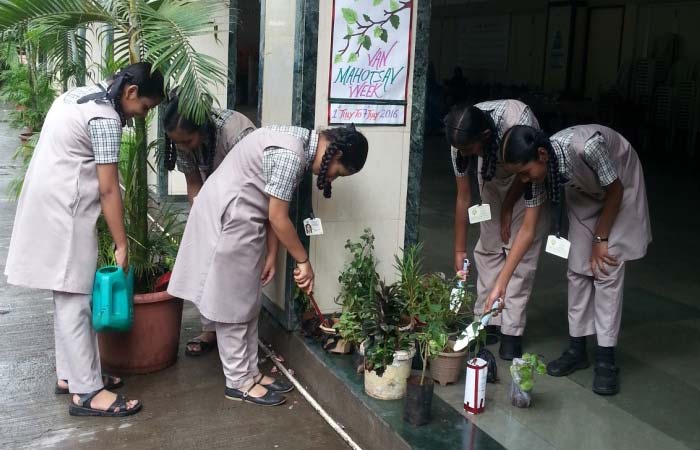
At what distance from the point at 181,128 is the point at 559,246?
6.23 feet

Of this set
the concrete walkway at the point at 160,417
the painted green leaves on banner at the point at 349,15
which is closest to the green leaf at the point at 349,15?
the painted green leaves on banner at the point at 349,15

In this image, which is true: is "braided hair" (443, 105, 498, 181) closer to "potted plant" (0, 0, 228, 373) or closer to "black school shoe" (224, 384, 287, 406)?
"potted plant" (0, 0, 228, 373)

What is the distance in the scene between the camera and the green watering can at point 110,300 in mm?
3621

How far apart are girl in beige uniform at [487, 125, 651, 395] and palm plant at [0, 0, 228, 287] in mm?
1490

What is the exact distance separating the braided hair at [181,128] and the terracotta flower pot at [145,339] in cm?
71

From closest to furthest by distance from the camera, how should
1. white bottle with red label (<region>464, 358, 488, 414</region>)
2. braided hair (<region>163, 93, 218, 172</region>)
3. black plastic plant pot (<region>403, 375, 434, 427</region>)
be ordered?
black plastic plant pot (<region>403, 375, 434, 427</region>) → white bottle with red label (<region>464, 358, 488, 414</region>) → braided hair (<region>163, 93, 218, 172</region>)

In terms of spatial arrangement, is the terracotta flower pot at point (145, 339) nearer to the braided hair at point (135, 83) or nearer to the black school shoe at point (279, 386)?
the black school shoe at point (279, 386)

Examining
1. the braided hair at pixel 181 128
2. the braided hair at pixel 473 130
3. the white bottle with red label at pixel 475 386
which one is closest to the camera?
the white bottle with red label at pixel 475 386

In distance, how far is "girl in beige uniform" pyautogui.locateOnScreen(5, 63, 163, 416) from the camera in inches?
138

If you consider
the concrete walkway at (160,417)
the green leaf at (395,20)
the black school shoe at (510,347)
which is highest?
the green leaf at (395,20)

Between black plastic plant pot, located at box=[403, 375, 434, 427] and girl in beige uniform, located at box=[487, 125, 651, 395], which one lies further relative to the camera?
girl in beige uniform, located at box=[487, 125, 651, 395]

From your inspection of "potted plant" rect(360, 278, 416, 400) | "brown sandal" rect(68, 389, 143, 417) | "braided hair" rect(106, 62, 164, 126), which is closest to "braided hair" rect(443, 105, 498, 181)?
"potted plant" rect(360, 278, 416, 400)

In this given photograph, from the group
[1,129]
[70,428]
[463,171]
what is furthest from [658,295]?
[1,129]

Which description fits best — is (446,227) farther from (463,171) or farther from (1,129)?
(1,129)
